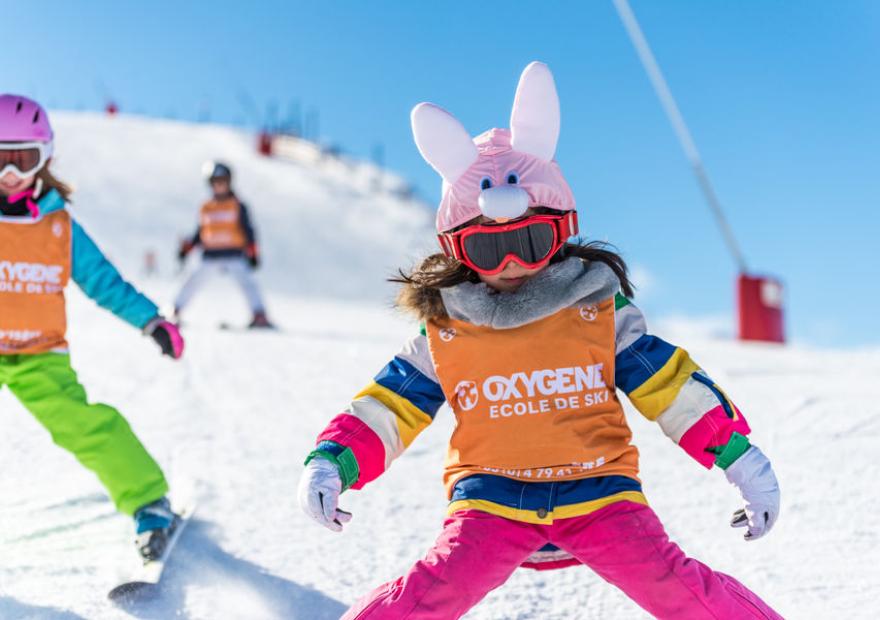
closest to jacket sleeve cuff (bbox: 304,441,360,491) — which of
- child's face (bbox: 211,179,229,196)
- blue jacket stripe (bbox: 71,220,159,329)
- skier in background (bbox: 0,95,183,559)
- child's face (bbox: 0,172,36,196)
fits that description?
skier in background (bbox: 0,95,183,559)

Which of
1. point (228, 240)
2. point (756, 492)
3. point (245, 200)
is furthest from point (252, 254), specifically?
point (245, 200)

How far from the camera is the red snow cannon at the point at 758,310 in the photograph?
10266 millimetres

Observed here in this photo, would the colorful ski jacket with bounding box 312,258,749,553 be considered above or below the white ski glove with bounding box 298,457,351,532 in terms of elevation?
above

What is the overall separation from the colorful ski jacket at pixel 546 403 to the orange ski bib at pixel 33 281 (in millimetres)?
1301

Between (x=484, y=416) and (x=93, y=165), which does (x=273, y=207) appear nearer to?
(x=93, y=165)

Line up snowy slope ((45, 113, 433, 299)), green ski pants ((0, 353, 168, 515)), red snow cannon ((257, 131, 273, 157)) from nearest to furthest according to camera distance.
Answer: green ski pants ((0, 353, 168, 515)) < snowy slope ((45, 113, 433, 299)) < red snow cannon ((257, 131, 273, 157))

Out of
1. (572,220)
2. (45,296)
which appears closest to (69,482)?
(45,296)

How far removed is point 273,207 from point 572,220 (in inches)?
1129

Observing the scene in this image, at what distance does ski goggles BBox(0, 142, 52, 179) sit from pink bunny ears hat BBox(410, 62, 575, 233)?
4.72 feet

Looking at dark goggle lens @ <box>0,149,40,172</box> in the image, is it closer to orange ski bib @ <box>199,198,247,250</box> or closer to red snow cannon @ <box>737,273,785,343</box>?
orange ski bib @ <box>199,198,247,250</box>

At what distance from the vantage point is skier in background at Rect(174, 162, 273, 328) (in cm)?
784

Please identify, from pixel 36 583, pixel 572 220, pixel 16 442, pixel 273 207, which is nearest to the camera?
pixel 572 220

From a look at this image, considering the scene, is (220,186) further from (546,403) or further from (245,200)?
(245,200)

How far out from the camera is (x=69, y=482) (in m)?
3.32
